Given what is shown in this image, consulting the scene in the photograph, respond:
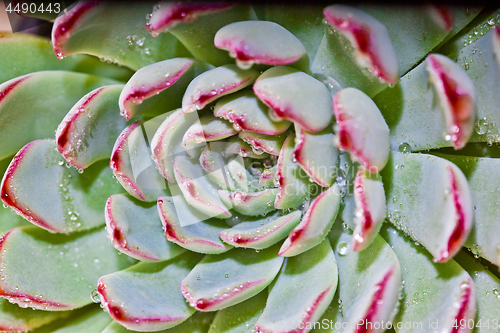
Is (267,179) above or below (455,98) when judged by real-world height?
below

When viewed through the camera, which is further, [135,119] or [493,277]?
[135,119]

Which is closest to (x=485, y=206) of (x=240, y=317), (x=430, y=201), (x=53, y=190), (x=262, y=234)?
(x=430, y=201)

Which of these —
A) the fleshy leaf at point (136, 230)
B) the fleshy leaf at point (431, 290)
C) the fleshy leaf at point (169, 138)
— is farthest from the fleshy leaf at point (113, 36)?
the fleshy leaf at point (431, 290)

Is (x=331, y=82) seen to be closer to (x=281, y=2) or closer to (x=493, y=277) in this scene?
(x=281, y=2)

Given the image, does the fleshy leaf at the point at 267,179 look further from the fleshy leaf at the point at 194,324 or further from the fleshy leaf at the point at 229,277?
the fleshy leaf at the point at 194,324

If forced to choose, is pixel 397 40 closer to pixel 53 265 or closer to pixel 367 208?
pixel 367 208

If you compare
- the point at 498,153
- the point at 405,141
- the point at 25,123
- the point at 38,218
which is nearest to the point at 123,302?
the point at 38,218

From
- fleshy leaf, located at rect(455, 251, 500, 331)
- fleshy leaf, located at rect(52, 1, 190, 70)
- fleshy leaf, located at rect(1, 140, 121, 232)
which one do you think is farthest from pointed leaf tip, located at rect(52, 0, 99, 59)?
fleshy leaf, located at rect(455, 251, 500, 331)
